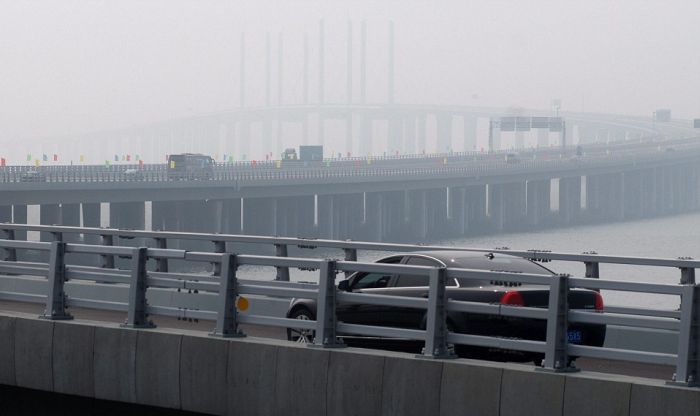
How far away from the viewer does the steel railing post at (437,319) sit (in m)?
10.5

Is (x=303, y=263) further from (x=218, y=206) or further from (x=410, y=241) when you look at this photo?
(x=410, y=241)

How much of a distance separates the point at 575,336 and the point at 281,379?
12.4 ft

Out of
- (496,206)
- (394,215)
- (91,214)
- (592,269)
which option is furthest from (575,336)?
(496,206)

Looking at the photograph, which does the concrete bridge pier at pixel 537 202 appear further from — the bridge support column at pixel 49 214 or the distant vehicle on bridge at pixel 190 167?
the bridge support column at pixel 49 214

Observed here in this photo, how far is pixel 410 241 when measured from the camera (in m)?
144

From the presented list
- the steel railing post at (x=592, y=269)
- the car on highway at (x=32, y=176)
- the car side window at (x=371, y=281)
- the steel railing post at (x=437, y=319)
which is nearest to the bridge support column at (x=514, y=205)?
the car on highway at (x=32, y=176)

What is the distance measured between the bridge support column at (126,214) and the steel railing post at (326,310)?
3956 inches

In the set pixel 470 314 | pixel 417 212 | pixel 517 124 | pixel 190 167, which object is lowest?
pixel 417 212

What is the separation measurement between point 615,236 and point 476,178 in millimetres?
18704

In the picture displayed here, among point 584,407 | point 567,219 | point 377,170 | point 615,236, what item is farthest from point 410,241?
point 584,407

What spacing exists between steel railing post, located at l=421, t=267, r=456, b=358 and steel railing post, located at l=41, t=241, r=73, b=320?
4229 mm

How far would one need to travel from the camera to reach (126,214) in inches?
4375

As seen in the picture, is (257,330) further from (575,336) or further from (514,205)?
(514,205)

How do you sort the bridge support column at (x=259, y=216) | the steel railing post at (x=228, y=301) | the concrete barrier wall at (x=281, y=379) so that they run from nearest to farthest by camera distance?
the concrete barrier wall at (x=281, y=379), the steel railing post at (x=228, y=301), the bridge support column at (x=259, y=216)
